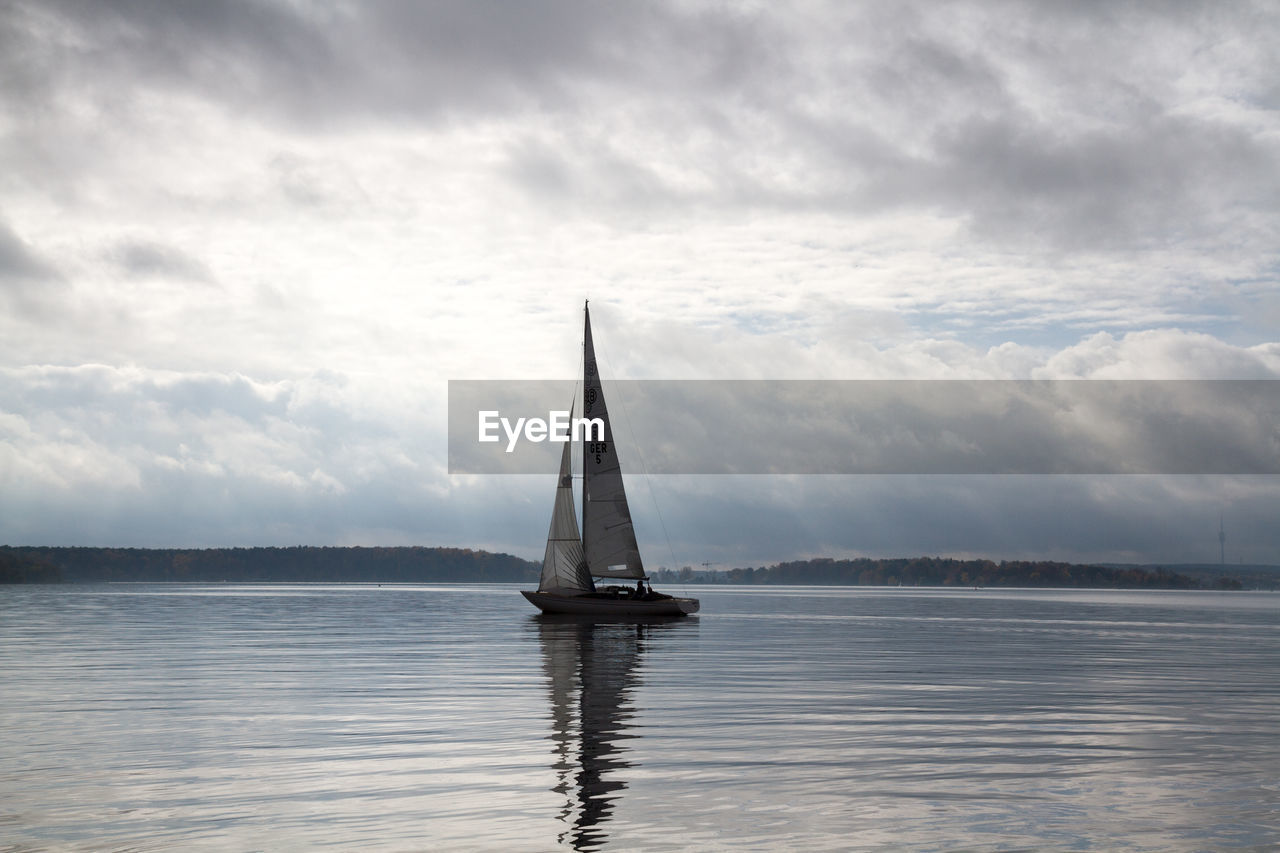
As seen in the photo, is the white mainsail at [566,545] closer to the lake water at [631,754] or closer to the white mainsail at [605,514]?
the white mainsail at [605,514]

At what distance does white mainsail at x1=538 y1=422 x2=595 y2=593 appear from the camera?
289 feet

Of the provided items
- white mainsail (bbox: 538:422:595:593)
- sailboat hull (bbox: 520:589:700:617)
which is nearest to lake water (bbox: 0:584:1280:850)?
sailboat hull (bbox: 520:589:700:617)

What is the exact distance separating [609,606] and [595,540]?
17.6ft

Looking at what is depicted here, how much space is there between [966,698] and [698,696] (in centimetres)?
883

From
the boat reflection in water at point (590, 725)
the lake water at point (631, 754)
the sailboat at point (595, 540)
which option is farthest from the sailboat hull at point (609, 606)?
the lake water at point (631, 754)

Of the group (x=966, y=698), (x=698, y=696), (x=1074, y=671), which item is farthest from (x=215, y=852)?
(x=1074, y=671)

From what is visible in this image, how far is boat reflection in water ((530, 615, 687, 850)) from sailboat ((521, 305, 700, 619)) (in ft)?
66.9

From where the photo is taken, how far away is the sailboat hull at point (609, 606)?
86688 millimetres

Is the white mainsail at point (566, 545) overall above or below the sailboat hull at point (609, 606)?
above

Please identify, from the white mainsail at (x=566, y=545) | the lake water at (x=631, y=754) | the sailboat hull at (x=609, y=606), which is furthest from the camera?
the white mainsail at (x=566, y=545)

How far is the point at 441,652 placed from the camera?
58.9 metres

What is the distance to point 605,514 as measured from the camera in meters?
88.8

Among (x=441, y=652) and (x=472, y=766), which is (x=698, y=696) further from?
(x=441, y=652)

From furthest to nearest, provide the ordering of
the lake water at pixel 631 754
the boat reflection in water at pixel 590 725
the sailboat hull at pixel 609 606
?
the sailboat hull at pixel 609 606 → the boat reflection in water at pixel 590 725 → the lake water at pixel 631 754
